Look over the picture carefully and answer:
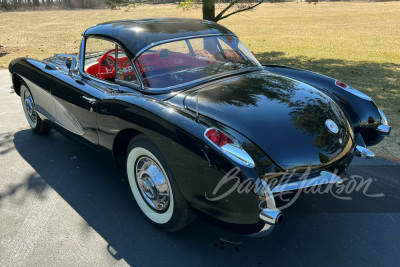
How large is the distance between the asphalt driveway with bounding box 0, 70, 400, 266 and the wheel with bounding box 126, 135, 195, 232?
150mm

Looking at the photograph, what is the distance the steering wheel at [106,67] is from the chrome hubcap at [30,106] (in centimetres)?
134

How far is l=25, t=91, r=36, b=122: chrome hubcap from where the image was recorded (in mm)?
4613

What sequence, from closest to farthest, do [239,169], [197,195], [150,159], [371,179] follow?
[239,169] → [197,195] → [150,159] → [371,179]

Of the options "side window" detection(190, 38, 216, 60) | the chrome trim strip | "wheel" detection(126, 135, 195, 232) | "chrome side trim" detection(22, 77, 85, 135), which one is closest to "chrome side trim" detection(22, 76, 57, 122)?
"chrome side trim" detection(22, 77, 85, 135)

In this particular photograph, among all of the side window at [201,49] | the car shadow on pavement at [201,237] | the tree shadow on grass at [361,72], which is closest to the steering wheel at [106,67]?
the side window at [201,49]

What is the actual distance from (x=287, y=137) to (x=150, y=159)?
43.4 inches

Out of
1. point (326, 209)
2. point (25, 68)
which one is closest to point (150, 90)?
point (326, 209)

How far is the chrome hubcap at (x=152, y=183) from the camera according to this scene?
8.82 ft

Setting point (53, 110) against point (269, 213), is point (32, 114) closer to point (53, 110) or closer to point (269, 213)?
point (53, 110)

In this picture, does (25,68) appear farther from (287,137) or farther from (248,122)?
(287,137)

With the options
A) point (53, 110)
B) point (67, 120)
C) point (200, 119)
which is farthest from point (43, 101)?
point (200, 119)

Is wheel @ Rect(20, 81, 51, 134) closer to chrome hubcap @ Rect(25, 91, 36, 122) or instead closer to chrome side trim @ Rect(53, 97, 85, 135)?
chrome hubcap @ Rect(25, 91, 36, 122)

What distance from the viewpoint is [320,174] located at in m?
2.44

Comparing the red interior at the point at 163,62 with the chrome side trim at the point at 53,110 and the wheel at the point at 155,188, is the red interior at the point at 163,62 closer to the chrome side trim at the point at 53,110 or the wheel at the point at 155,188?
the chrome side trim at the point at 53,110
